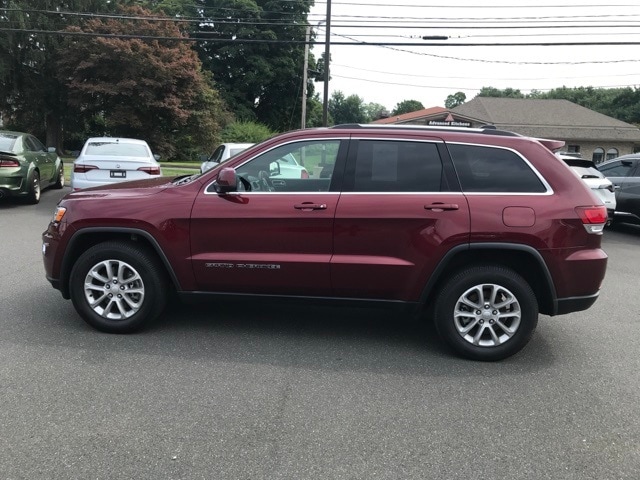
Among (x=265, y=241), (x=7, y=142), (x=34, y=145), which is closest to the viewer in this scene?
(x=265, y=241)

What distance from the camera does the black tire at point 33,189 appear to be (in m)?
12.0

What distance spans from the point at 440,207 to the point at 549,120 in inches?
1504

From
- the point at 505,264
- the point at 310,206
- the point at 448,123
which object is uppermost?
the point at 448,123

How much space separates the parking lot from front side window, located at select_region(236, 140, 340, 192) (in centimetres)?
136

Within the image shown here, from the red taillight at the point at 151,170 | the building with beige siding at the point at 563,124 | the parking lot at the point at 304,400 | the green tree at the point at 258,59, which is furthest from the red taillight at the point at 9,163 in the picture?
the green tree at the point at 258,59

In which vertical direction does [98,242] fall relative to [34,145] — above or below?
below

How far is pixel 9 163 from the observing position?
443 inches

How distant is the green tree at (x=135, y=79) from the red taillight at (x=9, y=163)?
18.9 m

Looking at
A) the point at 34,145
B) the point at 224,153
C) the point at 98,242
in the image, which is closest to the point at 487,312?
the point at 98,242

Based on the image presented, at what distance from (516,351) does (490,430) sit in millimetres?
1240

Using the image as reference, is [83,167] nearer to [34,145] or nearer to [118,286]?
[34,145]

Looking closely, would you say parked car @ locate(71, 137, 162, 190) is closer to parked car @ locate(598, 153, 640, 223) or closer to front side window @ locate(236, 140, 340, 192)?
front side window @ locate(236, 140, 340, 192)

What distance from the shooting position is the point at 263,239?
450 centimetres

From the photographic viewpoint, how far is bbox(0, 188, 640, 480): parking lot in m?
2.95
